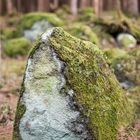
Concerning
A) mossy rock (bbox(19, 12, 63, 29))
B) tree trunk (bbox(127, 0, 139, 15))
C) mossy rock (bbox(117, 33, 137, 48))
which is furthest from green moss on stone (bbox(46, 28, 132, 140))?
tree trunk (bbox(127, 0, 139, 15))


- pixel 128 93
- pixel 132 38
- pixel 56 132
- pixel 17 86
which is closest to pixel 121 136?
pixel 56 132

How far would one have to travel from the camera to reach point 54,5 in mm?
26625

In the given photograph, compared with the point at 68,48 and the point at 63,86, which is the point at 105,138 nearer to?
the point at 63,86

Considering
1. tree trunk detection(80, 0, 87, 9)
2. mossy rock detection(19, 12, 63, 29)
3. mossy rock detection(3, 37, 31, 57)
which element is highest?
mossy rock detection(19, 12, 63, 29)

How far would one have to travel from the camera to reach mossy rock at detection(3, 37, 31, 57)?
17.0m

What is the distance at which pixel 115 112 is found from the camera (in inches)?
274

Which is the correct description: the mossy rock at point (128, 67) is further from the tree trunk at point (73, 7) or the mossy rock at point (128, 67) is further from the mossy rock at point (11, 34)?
the tree trunk at point (73, 7)

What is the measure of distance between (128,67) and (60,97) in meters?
5.17

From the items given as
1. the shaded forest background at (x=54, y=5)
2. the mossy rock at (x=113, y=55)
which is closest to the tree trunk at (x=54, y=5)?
the shaded forest background at (x=54, y=5)

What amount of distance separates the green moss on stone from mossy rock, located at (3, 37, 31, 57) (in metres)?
9.90

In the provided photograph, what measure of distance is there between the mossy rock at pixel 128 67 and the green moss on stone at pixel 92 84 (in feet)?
10.8

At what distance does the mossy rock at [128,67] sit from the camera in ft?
35.1

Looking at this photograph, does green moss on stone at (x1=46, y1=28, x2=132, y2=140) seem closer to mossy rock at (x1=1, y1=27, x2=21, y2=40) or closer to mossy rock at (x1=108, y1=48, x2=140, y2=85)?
mossy rock at (x1=108, y1=48, x2=140, y2=85)

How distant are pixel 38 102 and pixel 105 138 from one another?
3.74ft
